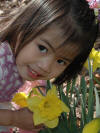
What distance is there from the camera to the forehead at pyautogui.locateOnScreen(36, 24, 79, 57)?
1089mm

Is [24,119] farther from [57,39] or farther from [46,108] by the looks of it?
[57,39]

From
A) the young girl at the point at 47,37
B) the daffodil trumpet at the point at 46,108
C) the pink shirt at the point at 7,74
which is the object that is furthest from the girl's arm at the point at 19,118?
the pink shirt at the point at 7,74

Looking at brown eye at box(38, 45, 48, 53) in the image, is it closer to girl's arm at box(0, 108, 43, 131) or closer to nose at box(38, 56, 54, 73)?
nose at box(38, 56, 54, 73)

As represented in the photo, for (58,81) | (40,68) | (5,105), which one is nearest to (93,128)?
(40,68)

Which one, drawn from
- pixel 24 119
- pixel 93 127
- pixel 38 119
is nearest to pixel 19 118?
pixel 24 119

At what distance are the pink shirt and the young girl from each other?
0.36 ft

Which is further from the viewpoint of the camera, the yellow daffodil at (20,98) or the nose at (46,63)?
the yellow daffodil at (20,98)

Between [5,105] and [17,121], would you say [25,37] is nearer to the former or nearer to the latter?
[17,121]

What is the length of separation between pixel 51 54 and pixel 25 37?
160 mm

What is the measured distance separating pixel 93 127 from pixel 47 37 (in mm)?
413

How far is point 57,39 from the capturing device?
1087 millimetres

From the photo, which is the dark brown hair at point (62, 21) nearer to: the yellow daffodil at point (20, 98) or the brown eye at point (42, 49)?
the brown eye at point (42, 49)

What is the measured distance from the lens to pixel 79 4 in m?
1.16

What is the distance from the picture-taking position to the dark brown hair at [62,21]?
1112 millimetres
